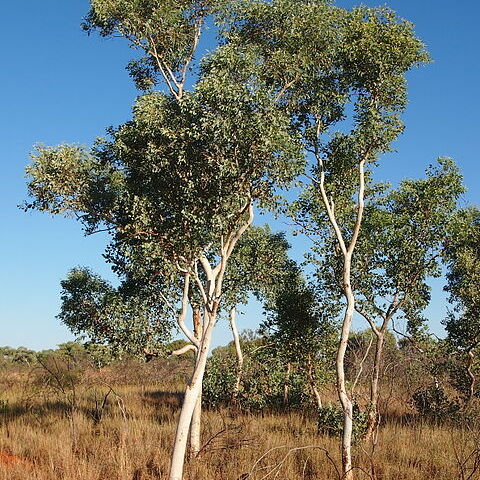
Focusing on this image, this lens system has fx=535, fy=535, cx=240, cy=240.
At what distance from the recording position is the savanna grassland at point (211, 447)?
12.9 metres

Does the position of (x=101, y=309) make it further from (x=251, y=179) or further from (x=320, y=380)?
(x=320, y=380)

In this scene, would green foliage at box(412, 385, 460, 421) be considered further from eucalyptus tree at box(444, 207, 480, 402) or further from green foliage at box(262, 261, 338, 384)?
green foliage at box(262, 261, 338, 384)

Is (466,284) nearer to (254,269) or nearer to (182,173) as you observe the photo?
(254,269)

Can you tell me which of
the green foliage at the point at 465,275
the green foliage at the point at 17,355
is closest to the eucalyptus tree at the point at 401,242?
the green foliage at the point at 465,275

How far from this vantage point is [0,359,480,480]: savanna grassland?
1289 cm

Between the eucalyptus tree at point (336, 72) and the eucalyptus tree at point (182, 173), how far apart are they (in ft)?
5.24

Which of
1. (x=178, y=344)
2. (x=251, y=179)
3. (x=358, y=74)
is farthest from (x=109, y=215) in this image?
(x=178, y=344)

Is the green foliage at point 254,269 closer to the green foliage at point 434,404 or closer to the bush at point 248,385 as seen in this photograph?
the bush at point 248,385

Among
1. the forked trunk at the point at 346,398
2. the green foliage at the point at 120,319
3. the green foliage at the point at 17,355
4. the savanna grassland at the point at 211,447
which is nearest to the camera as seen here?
the savanna grassland at the point at 211,447

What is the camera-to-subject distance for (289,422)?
22.5 m

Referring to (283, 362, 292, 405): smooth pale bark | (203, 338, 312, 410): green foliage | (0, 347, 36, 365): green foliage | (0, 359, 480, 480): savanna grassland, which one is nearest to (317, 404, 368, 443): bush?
(0, 359, 480, 480): savanna grassland

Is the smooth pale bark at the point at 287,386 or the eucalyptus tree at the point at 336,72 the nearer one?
the eucalyptus tree at the point at 336,72

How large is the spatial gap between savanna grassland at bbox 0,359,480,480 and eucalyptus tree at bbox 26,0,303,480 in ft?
6.47

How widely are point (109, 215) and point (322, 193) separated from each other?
256 inches
